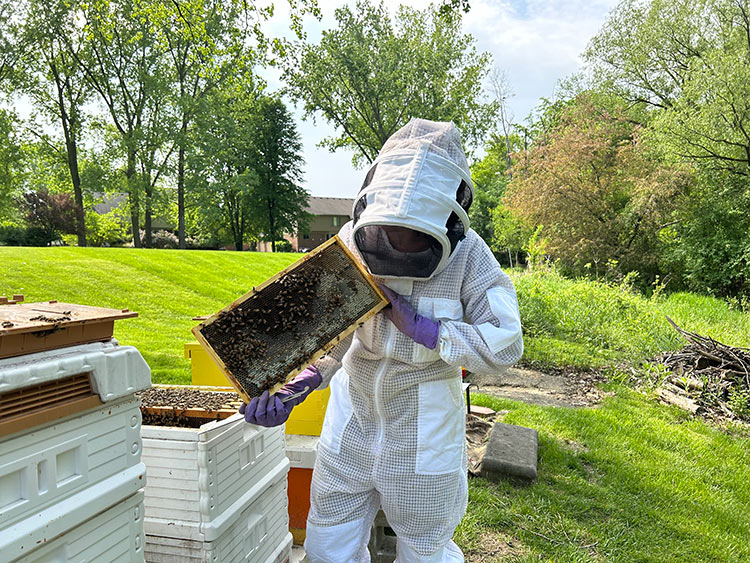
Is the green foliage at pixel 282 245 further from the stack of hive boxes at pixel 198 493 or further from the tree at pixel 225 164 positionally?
the stack of hive boxes at pixel 198 493

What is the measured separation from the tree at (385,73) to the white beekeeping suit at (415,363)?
19100 millimetres

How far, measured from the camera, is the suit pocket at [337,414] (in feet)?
6.56

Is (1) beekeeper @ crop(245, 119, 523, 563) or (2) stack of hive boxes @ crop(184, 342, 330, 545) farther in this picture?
(2) stack of hive boxes @ crop(184, 342, 330, 545)

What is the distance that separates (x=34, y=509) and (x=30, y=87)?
27479 mm

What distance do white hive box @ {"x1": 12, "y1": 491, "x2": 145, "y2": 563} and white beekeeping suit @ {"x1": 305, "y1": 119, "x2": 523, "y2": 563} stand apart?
720 mm

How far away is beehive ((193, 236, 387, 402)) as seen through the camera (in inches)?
69.9

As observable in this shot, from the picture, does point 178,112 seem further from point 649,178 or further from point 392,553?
point 392,553

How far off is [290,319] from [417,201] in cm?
68

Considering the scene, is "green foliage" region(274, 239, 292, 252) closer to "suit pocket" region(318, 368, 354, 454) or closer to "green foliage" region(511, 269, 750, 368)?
"green foliage" region(511, 269, 750, 368)

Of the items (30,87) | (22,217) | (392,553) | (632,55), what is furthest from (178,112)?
(392,553)

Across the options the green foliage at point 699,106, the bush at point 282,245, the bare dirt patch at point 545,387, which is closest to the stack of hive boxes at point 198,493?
the bare dirt patch at point 545,387

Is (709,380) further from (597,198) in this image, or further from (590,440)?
(597,198)

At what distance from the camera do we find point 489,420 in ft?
17.5

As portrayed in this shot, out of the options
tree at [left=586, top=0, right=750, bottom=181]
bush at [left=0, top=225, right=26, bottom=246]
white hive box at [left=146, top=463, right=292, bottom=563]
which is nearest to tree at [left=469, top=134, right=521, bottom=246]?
tree at [left=586, top=0, right=750, bottom=181]
